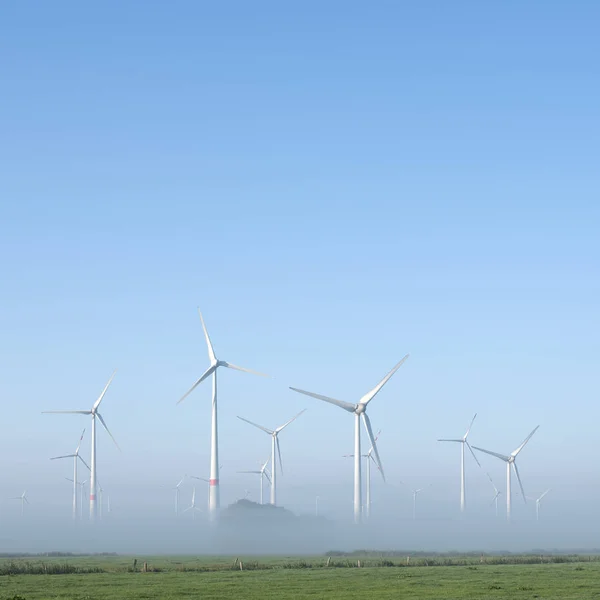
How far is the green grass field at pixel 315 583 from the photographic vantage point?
62.0m

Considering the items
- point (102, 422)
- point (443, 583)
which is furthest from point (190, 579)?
point (102, 422)

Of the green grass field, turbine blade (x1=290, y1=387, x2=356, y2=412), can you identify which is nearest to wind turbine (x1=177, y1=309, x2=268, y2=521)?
turbine blade (x1=290, y1=387, x2=356, y2=412)

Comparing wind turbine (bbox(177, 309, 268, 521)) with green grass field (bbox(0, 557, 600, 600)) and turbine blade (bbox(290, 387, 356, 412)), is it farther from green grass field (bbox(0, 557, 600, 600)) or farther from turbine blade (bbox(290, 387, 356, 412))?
green grass field (bbox(0, 557, 600, 600))

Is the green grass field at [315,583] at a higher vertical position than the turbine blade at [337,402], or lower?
lower

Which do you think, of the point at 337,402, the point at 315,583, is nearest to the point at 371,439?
the point at 337,402

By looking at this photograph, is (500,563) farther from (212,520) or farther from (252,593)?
(212,520)

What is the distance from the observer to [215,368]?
561 ft

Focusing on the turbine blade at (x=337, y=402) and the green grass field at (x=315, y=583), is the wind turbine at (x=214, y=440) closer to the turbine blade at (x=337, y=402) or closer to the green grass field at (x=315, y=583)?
the turbine blade at (x=337, y=402)

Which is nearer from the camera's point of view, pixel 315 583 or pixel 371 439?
pixel 315 583

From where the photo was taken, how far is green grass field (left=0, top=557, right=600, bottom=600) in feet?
203

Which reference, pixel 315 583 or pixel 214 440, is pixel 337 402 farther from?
pixel 315 583

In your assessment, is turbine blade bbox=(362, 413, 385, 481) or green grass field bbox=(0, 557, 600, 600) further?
turbine blade bbox=(362, 413, 385, 481)

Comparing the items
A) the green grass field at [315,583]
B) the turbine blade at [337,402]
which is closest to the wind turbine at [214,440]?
the turbine blade at [337,402]

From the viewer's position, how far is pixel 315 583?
72.0 metres
